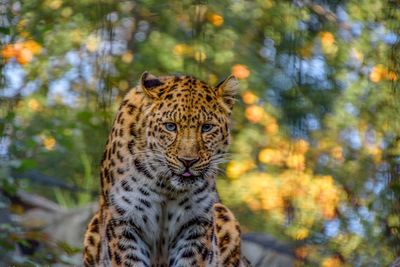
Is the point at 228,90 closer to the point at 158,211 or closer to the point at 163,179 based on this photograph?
the point at 163,179

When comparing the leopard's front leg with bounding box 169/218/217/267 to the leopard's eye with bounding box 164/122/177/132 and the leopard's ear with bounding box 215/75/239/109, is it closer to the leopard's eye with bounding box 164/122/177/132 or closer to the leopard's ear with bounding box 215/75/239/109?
the leopard's eye with bounding box 164/122/177/132

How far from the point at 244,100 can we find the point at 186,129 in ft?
20.1

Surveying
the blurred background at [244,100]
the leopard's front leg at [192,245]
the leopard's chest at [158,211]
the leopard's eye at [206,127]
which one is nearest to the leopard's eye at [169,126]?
the leopard's eye at [206,127]

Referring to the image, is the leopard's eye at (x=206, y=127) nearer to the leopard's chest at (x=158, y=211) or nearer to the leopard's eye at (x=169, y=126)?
the leopard's eye at (x=169, y=126)

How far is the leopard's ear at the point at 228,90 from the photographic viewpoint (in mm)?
6148

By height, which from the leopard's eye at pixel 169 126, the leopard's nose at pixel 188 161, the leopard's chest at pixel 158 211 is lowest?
the leopard's chest at pixel 158 211

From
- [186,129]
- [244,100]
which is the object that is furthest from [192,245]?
[244,100]

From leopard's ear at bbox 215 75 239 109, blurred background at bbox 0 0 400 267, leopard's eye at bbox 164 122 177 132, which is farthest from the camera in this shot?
blurred background at bbox 0 0 400 267

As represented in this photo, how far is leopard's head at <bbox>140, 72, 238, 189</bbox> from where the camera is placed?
5754 millimetres

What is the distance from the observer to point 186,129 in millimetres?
5840

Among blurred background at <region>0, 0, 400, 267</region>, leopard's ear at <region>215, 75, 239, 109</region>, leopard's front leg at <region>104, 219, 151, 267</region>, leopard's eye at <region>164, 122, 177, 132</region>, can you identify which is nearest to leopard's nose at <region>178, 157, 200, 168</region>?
leopard's eye at <region>164, 122, 177, 132</region>

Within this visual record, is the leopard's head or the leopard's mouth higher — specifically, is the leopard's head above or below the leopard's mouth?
above

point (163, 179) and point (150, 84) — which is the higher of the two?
point (150, 84)

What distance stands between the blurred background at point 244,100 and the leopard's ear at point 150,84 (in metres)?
2.68
